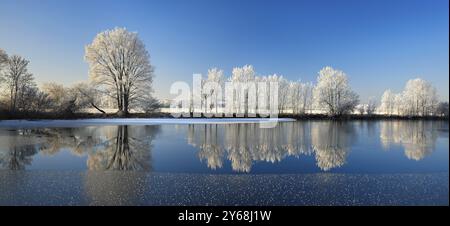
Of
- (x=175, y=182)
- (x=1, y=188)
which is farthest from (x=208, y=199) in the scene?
(x=1, y=188)

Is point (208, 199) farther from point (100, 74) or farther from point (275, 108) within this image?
point (275, 108)

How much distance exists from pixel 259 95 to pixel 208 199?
4511 centimetres

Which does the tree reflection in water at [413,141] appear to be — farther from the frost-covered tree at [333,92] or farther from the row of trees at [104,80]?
the frost-covered tree at [333,92]

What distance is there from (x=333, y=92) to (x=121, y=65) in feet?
130

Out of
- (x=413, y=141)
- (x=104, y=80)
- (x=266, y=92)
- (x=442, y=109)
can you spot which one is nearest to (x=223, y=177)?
(x=413, y=141)

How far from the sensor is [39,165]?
7340 millimetres

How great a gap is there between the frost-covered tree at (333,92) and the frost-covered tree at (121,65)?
34631mm

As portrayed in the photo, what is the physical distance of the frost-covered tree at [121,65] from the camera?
31656mm

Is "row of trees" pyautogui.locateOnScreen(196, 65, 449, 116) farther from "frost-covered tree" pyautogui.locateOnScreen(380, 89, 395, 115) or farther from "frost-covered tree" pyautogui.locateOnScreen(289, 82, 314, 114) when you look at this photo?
"frost-covered tree" pyautogui.locateOnScreen(380, 89, 395, 115)

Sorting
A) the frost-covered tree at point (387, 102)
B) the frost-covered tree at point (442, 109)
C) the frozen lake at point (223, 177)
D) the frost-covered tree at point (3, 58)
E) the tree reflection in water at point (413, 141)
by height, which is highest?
the frost-covered tree at point (3, 58)

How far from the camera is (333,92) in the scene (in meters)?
51.4

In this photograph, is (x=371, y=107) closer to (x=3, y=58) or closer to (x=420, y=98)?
(x=420, y=98)

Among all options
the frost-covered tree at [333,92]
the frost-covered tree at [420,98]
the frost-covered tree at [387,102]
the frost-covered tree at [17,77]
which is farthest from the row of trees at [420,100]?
the frost-covered tree at [17,77]

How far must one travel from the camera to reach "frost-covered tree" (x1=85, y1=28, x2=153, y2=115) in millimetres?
31656
